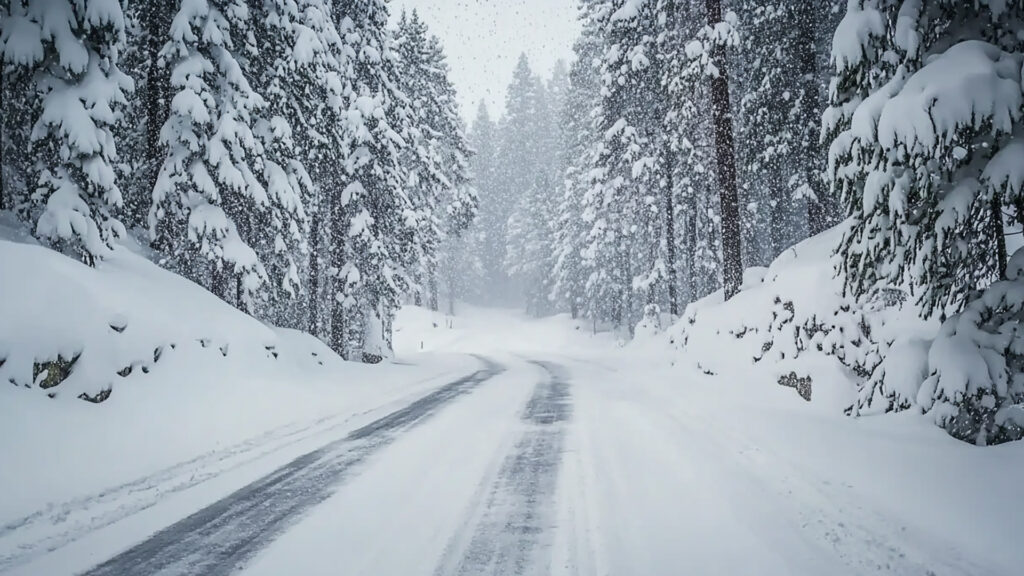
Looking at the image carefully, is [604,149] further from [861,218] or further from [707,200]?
[861,218]

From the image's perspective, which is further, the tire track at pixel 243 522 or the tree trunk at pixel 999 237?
the tree trunk at pixel 999 237

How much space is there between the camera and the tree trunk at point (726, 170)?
13242mm

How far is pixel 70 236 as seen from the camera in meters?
7.81

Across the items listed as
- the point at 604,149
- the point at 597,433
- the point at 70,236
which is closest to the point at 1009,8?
the point at 597,433

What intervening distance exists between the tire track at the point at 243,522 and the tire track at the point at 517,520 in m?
1.38

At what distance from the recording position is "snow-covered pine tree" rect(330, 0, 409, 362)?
1620cm

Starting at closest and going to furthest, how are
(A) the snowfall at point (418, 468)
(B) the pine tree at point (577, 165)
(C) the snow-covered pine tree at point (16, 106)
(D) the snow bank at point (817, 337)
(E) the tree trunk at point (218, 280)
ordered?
(A) the snowfall at point (418, 468)
(D) the snow bank at point (817, 337)
(C) the snow-covered pine tree at point (16, 106)
(E) the tree trunk at point (218, 280)
(B) the pine tree at point (577, 165)

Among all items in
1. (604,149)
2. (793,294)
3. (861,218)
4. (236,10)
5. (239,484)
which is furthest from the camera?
(604,149)

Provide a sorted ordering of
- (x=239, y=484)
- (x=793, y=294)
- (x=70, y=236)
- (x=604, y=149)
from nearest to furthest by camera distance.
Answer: (x=239, y=484) → (x=70, y=236) → (x=793, y=294) → (x=604, y=149)

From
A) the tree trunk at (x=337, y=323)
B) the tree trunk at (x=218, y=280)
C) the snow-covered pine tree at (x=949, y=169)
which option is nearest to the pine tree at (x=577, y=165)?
the tree trunk at (x=337, y=323)

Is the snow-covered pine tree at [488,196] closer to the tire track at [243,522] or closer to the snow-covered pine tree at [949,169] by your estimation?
the tire track at [243,522]

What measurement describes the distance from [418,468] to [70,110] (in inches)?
302

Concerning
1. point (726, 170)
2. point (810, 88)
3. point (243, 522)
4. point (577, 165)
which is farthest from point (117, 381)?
point (577, 165)

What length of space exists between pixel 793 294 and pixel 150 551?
1020 cm
